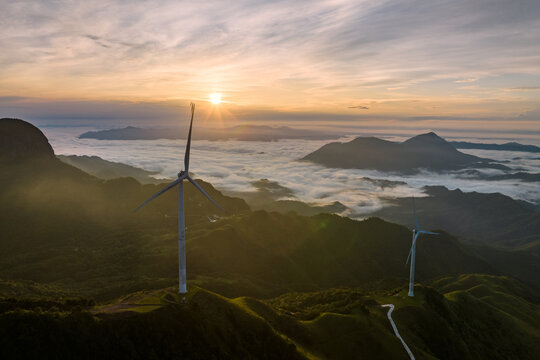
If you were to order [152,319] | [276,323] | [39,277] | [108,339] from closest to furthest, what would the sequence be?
[108,339] < [152,319] < [276,323] < [39,277]

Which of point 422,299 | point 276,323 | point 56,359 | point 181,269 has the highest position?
point 181,269

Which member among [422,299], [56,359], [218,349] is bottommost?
[422,299]

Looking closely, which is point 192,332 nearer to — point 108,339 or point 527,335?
point 108,339

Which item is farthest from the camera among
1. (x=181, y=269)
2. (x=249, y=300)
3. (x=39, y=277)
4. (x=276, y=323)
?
(x=39, y=277)

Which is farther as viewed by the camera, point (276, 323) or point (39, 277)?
point (39, 277)

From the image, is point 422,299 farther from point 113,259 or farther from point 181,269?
point 113,259

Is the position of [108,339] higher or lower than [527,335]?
higher

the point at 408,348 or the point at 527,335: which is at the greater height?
the point at 408,348

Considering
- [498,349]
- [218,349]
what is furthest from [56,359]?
[498,349]

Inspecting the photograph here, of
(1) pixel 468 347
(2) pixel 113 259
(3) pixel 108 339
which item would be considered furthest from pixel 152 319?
(2) pixel 113 259
